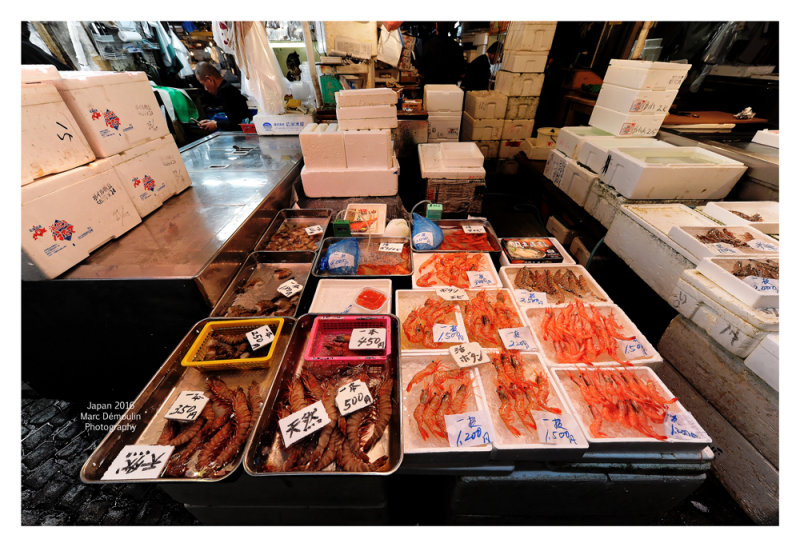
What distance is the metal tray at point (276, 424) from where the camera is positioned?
142cm

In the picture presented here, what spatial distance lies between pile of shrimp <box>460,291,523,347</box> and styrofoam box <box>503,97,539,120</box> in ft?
19.5

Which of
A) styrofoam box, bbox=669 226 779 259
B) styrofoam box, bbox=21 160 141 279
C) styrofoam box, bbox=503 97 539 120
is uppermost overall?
styrofoam box, bbox=503 97 539 120

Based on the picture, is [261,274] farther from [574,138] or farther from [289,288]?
[574,138]

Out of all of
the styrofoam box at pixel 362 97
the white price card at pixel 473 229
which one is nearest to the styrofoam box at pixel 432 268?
the white price card at pixel 473 229

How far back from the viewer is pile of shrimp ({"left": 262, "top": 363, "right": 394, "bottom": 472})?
1.50 m

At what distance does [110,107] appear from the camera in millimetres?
2182

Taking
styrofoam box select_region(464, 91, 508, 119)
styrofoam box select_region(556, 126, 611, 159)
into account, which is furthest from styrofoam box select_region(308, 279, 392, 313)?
styrofoam box select_region(464, 91, 508, 119)

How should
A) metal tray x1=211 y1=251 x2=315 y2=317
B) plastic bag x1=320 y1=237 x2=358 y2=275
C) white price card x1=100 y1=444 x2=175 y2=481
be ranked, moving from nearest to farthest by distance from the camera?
white price card x1=100 y1=444 x2=175 y2=481 → metal tray x1=211 y1=251 x2=315 y2=317 → plastic bag x1=320 y1=237 x2=358 y2=275

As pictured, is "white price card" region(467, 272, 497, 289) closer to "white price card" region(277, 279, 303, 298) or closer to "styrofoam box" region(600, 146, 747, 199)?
"white price card" region(277, 279, 303, 298)

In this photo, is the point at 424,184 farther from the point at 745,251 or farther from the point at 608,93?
the point at 745,251

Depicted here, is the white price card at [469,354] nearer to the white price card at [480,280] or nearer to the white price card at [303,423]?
the white price card at [480,280]

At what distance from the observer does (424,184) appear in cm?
403

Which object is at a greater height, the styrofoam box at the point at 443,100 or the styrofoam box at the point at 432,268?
the styrofoam box at the point at 443,100

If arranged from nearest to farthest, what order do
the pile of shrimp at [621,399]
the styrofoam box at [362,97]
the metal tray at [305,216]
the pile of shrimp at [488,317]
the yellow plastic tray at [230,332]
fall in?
the pile of shrimp at [621,399]
the yellow plastic tray at [230,332]
the pile of shrimp at [488,317]
the styrofoam box at [362,97]
the metal tray at [305,216]
